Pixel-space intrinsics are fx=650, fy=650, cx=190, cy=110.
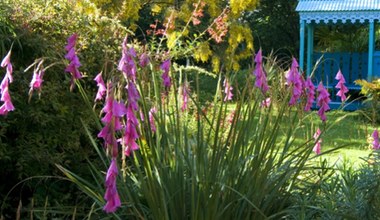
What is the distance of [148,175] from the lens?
2.68 meters

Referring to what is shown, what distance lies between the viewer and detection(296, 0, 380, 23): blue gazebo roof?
13859mm

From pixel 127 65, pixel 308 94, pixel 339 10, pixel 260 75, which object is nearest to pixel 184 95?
pixel 260 75

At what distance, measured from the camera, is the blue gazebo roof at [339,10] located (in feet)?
45.5

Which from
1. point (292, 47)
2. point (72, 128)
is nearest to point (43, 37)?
point (72, 128)

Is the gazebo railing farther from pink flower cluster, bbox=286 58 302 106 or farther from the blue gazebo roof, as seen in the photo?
pink flower cluster, bbox=286 58 302 106

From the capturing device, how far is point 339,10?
14086mm

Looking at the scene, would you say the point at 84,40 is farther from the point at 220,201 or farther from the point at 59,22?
the point at 220,201

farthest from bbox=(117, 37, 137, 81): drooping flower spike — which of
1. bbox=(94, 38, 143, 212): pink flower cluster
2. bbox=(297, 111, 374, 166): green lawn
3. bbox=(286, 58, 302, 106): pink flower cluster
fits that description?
bbox=(297, 111, 374, 166): green lawn

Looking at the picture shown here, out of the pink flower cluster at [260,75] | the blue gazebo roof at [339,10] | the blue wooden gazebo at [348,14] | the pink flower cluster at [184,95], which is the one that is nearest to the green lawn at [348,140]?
the pink flower cluster at [184,95]

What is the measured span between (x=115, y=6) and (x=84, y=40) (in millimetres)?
5537

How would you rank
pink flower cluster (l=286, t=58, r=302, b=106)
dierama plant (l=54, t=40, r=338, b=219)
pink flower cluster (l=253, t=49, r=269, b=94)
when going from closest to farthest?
dierama plant (l=54, t=40, r=338, b=219) → pink flower cluster (l=253, t=49, r=269, b=94) → pink flower cluster (l=286, t=58, r=302, b=106)

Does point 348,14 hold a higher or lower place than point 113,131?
higher

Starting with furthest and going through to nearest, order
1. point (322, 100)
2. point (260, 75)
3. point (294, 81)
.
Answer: point (322, 100) < point (294, 81) < point (260, 75)

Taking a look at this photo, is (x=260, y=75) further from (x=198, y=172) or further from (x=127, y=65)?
(x=127, y=65)
